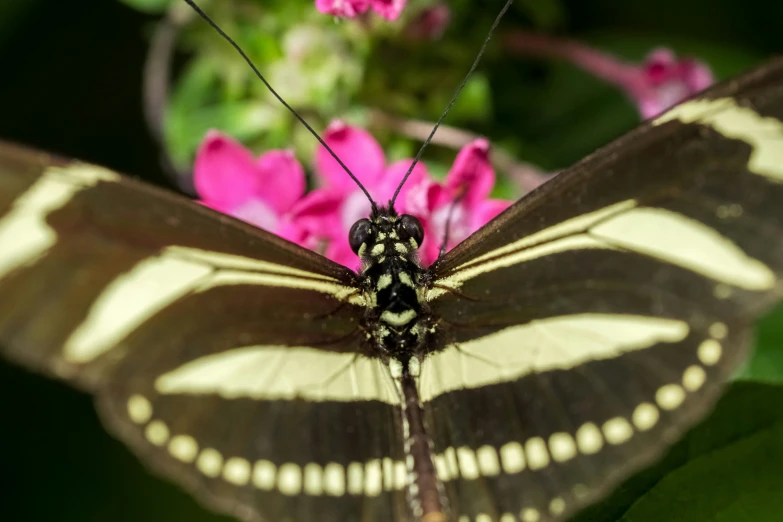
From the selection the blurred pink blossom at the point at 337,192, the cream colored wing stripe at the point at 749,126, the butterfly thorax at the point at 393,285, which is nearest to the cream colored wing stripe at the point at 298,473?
the butterfly thorax at the point at 393,285

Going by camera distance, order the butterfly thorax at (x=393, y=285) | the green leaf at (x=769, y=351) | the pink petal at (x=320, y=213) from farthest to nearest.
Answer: the green leaf at (x=769, y=351) → the pink petal at (x=320, y=213) → the butterfly thorax at (x=393, y=285)

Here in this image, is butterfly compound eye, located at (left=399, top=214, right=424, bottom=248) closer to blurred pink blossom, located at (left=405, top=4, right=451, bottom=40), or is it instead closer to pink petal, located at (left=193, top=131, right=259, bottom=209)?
pink petal, located at (left=193, top=131, right=259, bottom=209)

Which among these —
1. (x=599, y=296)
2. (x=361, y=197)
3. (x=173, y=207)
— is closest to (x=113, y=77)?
(x=361, y=197)

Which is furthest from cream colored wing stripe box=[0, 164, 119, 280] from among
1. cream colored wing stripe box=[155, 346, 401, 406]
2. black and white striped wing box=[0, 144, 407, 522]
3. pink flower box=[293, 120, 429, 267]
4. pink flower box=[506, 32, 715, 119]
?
pink flower box=[506, 32, 715, 119]

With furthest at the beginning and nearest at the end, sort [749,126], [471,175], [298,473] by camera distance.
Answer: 1. [471,175]
2. [298,473]
3. [749,126]

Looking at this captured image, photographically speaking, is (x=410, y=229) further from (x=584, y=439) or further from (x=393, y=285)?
(x=584, y=439)

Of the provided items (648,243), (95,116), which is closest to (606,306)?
(648,243)

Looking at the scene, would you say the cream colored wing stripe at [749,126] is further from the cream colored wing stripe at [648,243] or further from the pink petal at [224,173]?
the pink petal at [224,173]
